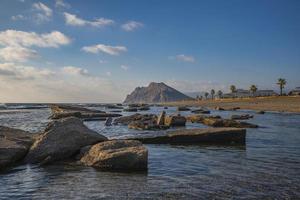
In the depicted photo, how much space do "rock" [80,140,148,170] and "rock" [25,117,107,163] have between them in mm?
1984

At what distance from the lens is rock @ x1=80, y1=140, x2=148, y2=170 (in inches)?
621

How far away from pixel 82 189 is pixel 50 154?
5.99 meters

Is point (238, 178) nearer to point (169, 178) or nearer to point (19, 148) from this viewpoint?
point (169, 178)

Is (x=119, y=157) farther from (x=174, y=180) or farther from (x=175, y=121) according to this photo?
(x=175, y=121)

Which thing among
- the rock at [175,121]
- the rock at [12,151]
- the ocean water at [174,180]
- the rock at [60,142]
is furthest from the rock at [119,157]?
the rock at [175,121]

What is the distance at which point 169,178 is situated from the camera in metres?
14.3

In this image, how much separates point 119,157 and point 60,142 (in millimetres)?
4451

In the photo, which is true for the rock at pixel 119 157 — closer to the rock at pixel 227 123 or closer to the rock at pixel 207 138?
the rock at pixel 207 138

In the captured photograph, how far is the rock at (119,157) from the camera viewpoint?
621 inches

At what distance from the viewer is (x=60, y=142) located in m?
18.7

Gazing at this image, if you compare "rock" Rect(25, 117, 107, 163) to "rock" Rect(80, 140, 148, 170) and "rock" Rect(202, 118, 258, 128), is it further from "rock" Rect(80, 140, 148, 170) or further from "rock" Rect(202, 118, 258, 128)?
"rock" Rect(202, 118, 258, 128)

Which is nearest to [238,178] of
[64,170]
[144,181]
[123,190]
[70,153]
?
[144,181]

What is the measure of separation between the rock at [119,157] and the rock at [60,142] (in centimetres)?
198

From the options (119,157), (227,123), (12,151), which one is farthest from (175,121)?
(12,151)
